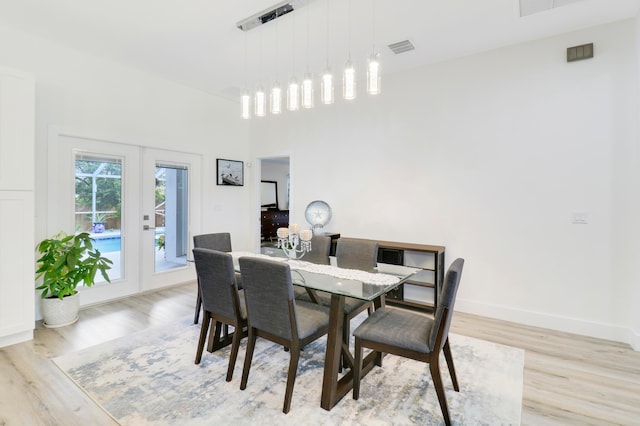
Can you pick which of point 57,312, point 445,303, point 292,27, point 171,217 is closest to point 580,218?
point 445,303

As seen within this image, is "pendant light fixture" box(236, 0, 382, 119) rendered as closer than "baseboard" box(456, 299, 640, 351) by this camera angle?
Yes

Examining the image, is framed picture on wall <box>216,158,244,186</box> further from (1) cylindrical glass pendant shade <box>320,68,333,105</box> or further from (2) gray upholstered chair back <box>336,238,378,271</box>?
(1) cylindrical glass pendant shade <box>320,68,333,105</box>

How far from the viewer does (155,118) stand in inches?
172

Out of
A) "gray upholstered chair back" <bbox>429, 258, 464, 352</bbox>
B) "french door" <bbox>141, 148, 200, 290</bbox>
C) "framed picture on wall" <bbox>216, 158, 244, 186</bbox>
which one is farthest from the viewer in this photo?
"framed picture on wall" <bbox>216, 158, 244, 186</bbox>

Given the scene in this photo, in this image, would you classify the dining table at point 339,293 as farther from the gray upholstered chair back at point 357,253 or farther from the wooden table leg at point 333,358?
the gray upholstered chair back at point 357,253

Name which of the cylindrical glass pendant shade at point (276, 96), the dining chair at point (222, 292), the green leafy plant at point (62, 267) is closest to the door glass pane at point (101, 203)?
the green leafy plant at point (62, 267)

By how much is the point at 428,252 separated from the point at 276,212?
5.37 metres

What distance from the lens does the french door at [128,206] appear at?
11.9 feet

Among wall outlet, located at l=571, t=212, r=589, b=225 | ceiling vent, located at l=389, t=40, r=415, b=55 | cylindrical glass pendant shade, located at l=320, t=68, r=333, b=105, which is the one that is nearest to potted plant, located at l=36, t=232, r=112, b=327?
cylindrical glass pendant shade, located at l=320, t=68, r=333, b=105

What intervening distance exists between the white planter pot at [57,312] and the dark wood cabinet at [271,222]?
184 inches

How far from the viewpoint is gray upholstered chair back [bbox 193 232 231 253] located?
326 centimetres

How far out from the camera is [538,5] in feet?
8.60

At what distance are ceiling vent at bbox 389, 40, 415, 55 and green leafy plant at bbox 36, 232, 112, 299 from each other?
389cm

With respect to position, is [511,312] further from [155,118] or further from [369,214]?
[155,118]
